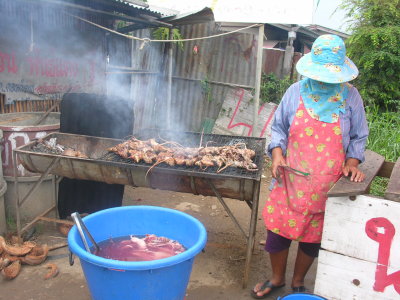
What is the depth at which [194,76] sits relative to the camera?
9938mm

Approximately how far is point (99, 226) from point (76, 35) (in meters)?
4.76

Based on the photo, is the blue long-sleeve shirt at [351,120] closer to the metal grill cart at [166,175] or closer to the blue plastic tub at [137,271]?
the metal grill cart at [166,175]

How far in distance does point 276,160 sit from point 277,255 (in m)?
1.08

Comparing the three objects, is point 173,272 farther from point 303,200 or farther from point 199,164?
point 199,164

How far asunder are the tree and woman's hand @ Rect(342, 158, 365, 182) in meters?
5.60

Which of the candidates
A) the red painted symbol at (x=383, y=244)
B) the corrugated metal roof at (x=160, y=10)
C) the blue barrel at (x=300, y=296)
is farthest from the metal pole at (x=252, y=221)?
the corrugated metal roof at (x=160, y=10)

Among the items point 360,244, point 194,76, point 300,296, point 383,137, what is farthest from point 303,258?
point 194,76

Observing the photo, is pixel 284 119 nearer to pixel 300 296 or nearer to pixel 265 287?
pixel 300 296

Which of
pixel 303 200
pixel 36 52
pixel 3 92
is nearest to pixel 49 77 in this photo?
pixel 36 52

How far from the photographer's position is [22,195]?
5.05 metres

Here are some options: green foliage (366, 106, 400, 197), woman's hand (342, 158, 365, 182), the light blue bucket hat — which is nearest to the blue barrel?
woman's hand (342, 158, 365, 182)

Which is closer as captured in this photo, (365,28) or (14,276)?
(14,276)

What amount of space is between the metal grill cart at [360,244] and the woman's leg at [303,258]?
59 centimetres

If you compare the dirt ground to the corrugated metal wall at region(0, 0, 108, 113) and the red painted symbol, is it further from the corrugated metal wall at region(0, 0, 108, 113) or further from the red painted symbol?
the corrugated metal wall at region(0, 0, 108, 113)
